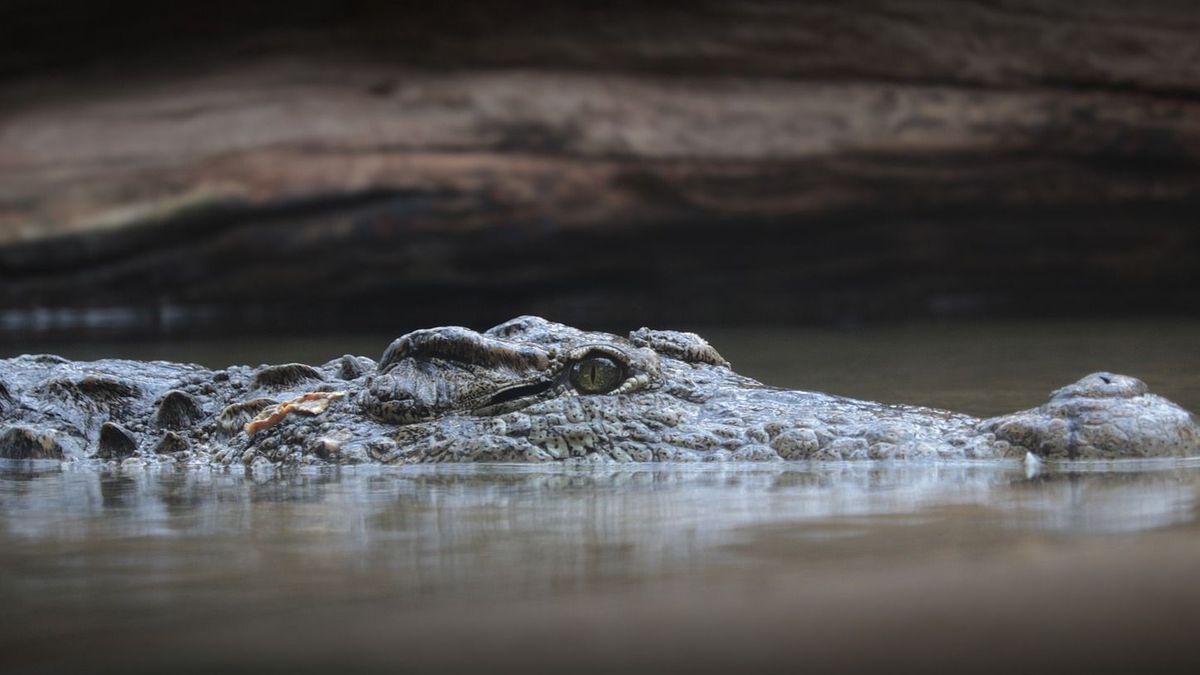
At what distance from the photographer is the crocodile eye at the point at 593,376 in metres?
3.94

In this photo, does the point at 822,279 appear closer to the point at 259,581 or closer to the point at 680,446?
the point at 680,446

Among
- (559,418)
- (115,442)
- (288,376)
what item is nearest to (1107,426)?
(559,418)

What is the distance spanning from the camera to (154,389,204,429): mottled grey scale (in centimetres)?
443

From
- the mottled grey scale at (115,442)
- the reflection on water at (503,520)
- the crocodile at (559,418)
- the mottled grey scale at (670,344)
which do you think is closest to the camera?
the reflection on water at (503,520)

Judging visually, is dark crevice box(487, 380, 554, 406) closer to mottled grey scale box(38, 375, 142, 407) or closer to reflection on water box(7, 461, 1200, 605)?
reflection on water box(7, 461, 1200, 605)

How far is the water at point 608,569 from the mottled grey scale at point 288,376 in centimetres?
52

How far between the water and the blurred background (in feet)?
19.9

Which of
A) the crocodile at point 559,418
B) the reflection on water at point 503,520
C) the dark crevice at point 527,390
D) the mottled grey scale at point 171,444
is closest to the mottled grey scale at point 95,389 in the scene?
the crocodile at point 559,418

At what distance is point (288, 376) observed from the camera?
4375 mm

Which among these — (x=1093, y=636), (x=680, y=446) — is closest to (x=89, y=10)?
(x=680, y=446)

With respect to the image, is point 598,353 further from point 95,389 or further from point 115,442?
point 95,389

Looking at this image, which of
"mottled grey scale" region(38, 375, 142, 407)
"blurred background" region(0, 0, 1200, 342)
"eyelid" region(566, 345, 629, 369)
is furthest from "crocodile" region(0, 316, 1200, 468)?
"blurred background" region(0, 0, 1200, 342)

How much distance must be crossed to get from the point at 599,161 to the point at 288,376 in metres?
5.55

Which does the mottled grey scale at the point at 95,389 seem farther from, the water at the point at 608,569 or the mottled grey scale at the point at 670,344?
the mottled grey scale at the point at 670,344
